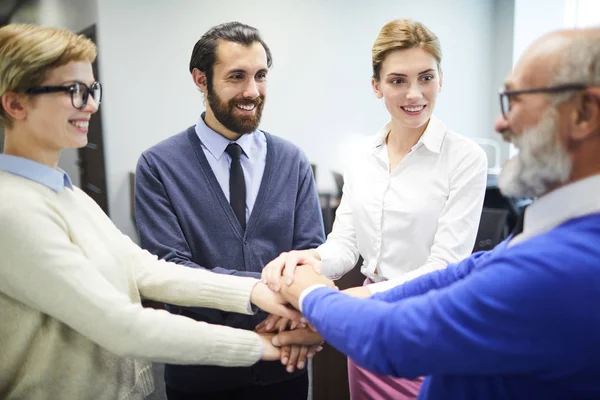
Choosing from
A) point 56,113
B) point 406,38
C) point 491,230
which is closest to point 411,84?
point 406,38

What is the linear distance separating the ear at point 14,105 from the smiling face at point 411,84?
1.06 metres

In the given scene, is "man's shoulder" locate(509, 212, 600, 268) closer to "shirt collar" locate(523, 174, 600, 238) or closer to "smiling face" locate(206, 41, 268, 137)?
"shirt collar" locate(523, 174, 600, 238)

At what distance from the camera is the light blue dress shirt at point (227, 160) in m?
1.61

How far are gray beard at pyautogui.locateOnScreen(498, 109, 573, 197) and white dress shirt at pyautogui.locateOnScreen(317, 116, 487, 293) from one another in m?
0.53

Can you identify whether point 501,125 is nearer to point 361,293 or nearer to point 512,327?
point 512,327

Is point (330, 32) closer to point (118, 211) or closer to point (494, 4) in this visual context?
point (494, 4)

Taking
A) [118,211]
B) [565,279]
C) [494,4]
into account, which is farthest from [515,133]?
[494,4]

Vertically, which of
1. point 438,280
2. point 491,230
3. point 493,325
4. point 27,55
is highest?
point 27,55

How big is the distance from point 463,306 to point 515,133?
0.35 metres

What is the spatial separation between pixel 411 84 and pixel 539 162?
774mm

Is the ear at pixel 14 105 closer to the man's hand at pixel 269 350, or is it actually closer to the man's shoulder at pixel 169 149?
the man's shoulder at pixel 169 149

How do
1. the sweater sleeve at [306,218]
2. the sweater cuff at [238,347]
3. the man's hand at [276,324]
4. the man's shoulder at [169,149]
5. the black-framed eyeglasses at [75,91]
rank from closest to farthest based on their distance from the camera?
the black-framed eyeglasses at [75,91] → the sweater cuff at [238,347] → the man's hand at [276,324] → the man's shoulder at [169,149] → the sweater sleeve at [306,218]

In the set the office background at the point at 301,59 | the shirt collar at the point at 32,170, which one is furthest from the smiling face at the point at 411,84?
the office background at the point at 301,59

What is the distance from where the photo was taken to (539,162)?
900mm
